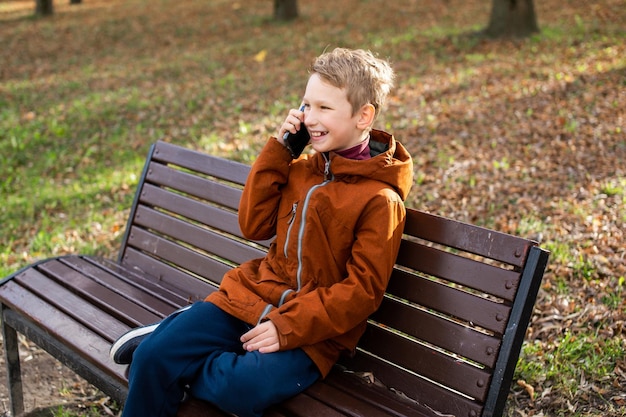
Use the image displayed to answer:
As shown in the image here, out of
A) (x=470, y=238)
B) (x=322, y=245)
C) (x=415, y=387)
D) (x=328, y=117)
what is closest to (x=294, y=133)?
(x=328, y=117)

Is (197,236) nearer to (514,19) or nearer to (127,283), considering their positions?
(127,283)

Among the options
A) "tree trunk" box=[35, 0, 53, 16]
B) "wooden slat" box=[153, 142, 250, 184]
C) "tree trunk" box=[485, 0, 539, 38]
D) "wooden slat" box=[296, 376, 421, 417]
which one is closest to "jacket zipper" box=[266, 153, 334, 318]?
"wooden slat" box=[296, 376, 421, 417]

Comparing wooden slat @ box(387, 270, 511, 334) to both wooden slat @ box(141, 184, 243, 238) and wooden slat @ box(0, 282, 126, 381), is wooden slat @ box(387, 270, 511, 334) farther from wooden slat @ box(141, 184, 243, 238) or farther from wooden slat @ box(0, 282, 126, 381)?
wooden slat @ box(0, 282, 126, 381)

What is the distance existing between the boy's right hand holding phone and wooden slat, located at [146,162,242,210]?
0.77 meters

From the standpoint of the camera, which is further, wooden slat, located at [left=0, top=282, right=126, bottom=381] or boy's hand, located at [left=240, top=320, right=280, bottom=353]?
wooden slat, located at [left=0, top=282, right=126, bottom=381]

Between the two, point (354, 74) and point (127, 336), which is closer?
point (354, 74)

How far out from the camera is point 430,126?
7785 mm

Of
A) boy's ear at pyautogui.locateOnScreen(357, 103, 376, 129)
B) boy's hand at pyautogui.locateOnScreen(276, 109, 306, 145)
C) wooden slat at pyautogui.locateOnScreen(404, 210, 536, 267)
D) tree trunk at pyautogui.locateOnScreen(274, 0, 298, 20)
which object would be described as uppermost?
tree trunk at pyautogui.locateOnScreen(274, 0, 298, 20)

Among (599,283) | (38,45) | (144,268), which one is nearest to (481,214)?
(599,283)

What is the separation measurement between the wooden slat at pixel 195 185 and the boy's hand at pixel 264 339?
1.18 metres

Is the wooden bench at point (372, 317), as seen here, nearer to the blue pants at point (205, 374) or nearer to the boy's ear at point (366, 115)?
the blue pants at point (205, 374)

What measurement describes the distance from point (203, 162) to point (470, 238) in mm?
1777

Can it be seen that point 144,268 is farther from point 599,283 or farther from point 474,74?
point 474,74

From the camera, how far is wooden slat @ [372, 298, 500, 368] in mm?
2621
